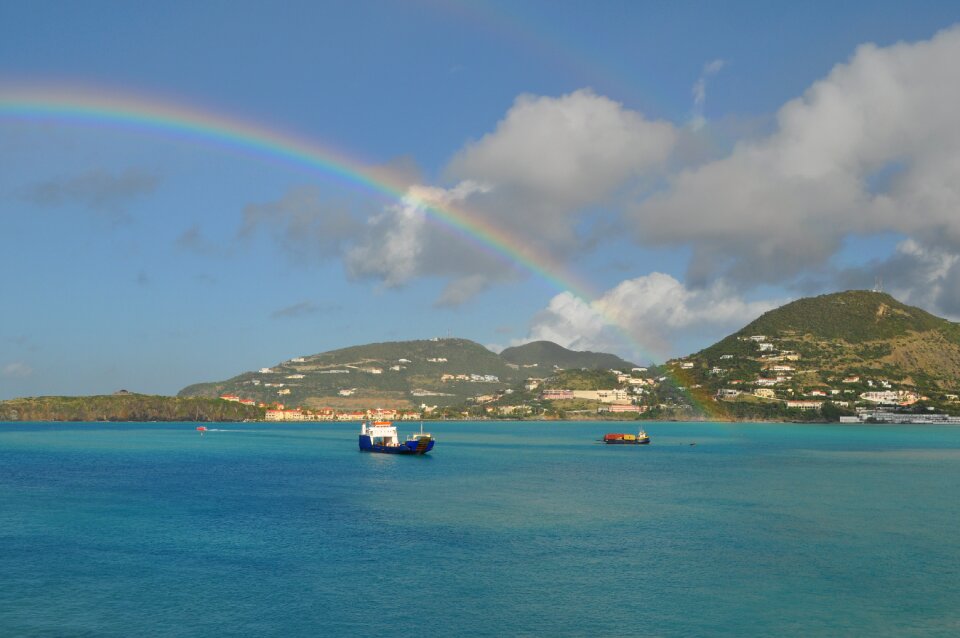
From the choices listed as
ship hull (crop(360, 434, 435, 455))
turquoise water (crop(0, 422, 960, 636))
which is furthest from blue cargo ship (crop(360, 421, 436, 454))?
turquoise water (crop(0, 422, 960, 636))

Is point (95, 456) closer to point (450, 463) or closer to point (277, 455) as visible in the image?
point (277, 455)

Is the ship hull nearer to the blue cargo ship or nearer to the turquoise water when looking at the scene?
the blue cargo ship

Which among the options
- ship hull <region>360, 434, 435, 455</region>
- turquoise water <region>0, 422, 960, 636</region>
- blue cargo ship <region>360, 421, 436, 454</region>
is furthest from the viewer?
blue cargo ship <region>360, 421, 436, 454</region>

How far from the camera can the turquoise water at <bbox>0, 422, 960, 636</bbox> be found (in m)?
40.6

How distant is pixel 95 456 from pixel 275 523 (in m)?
109

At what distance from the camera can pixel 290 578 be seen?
160 feet

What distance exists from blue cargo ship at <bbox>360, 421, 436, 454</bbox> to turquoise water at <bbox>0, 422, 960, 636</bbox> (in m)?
50.5

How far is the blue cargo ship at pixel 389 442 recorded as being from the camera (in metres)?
163

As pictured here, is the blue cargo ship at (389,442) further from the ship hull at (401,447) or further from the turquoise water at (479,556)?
the turquoise water at (479,556)

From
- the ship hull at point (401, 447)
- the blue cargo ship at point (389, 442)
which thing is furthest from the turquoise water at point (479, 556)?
the blue cargo ship at point (389, 442)

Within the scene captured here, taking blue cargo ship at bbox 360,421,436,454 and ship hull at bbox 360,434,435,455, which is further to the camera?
blue cargo ship at bbox 360,421,436,454

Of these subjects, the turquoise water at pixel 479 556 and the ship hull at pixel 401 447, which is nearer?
the turquoise water at pixel 479 556

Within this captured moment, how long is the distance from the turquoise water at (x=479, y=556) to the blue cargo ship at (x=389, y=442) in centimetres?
5052

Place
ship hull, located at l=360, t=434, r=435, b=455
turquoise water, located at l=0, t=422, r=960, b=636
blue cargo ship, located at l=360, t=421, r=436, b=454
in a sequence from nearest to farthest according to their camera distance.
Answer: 1. turquoise water, located at l=0, t=422, r=960, b=636
2. ship hull, located at l=360, t=434, r=435, b=455
3. blue cargo ship, located at l=360, t=421, r=436, b=454
